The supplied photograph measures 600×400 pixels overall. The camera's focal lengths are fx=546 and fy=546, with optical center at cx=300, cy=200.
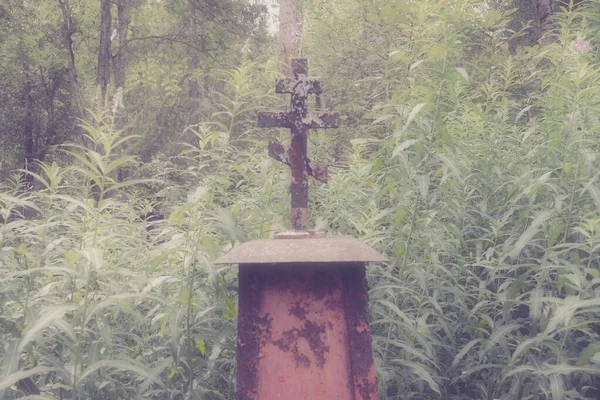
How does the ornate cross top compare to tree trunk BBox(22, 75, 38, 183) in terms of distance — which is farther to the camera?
tree trunk BBox(22, 75, 38, 183)

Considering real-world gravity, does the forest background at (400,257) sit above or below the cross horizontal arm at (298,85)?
below

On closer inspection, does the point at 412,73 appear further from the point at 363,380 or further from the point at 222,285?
the point at 363,380

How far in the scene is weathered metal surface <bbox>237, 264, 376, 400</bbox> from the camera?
72.2 inches

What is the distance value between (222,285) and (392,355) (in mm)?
963

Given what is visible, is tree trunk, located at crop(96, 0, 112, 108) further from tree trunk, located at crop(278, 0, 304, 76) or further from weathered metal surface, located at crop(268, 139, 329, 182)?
weathered metal surface, located at crop(268, 139, 329, 182)

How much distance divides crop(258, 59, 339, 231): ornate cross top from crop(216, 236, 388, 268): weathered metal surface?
0.40m

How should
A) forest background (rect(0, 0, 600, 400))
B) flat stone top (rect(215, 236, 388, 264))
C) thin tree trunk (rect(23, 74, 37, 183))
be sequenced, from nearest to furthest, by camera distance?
flat stone top (rect(215, 236, 388, 264)) → forest background (rect(0, 0, 600, 400)) → thin tree trunk (rect(23, 74, 37, 183))

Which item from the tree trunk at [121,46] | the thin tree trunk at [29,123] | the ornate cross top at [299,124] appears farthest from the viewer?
the thin tree trunk at [29,123]

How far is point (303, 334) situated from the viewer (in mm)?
1863

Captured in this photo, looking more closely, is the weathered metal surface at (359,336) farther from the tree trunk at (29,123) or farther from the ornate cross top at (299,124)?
the tree trunk at (29,123)

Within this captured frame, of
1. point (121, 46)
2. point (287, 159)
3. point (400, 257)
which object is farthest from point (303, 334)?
point (121, 46)

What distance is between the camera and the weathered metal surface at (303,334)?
1834 mm

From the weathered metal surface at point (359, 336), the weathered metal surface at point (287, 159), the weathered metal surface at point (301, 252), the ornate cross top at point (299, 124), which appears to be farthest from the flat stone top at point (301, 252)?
the weathered metal surface at point (287, 159)

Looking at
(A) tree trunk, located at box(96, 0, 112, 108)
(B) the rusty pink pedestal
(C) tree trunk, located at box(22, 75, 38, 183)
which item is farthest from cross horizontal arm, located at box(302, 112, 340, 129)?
(C) tree trunk, located at box(22, 75, 38, 183)
